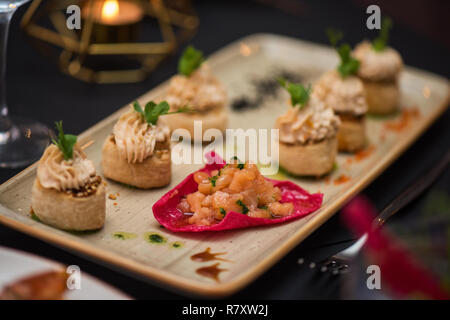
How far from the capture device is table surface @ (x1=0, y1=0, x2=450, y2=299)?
3.16 meters

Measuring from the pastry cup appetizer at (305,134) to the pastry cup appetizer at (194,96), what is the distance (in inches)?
20.8

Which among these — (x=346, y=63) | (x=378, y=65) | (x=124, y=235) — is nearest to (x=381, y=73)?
(x=378, y=65)

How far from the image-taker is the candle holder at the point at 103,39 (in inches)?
197

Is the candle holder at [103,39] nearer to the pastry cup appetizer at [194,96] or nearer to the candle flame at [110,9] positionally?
the candle flame at [110,9]

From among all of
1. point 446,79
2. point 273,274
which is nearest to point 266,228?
point 273,274

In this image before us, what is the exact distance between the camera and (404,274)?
8.70 feet

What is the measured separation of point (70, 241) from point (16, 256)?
0.27 m

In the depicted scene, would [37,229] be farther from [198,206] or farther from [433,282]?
[433,282]

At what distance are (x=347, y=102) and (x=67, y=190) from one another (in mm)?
1952

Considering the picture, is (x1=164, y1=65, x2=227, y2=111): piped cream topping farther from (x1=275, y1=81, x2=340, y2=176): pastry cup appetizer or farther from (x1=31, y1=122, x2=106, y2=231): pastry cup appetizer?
(x1=31, y1=122, x2=106, y2=231): pastry cup appetizer

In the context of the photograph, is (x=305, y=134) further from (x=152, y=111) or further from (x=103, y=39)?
(x=103, y=39)

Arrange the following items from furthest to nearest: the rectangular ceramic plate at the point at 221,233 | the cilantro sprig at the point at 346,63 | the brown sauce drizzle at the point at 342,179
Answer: the cilantro sprig at the point at 346,63 → the brown sauce drizzle at the point at 342,179 → the rectangular ceramic plate at the point at 221,233

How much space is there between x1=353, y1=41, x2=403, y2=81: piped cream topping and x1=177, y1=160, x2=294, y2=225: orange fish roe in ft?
5.10

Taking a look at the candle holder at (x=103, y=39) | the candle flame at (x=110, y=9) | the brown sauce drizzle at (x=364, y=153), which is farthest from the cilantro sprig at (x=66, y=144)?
the candle flame at (x=110, y=9)
